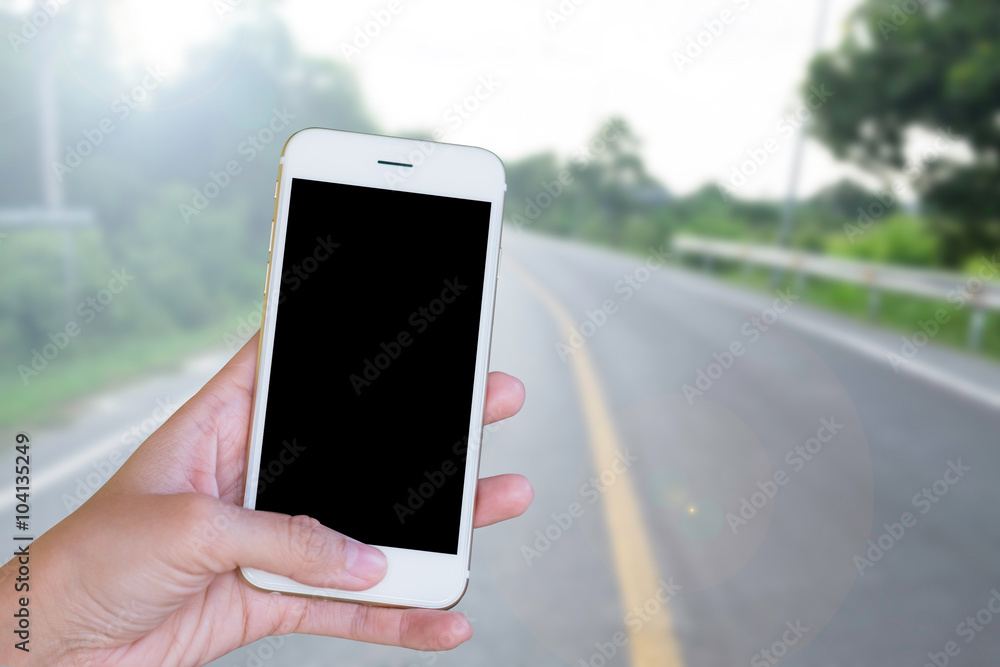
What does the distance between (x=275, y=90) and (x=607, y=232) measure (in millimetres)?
38864

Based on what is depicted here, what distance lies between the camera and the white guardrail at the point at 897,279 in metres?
10.4

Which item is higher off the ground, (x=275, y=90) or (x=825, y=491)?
(x=275, y=90)

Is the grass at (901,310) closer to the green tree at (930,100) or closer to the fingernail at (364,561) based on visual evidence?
the green tree at (930,100)

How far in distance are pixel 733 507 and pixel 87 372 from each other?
591cm

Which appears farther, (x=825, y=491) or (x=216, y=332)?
(x=216, y=332)

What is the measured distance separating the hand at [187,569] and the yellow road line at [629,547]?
1271mm

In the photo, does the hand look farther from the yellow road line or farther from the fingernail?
the yellow road line

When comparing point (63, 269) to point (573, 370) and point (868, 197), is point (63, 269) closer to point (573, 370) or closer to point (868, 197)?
point (573, 370)

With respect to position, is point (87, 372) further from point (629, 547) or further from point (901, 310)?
point (901, 310)

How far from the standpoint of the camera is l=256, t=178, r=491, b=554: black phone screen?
229cm

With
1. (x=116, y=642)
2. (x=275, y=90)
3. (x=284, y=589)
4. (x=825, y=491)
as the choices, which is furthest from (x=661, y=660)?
(x=275, y=90)

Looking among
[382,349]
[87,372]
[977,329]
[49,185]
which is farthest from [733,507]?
[49,185]

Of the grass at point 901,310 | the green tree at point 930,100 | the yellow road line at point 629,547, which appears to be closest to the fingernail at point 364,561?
the yellow road line at point 629,547

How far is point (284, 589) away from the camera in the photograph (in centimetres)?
219
